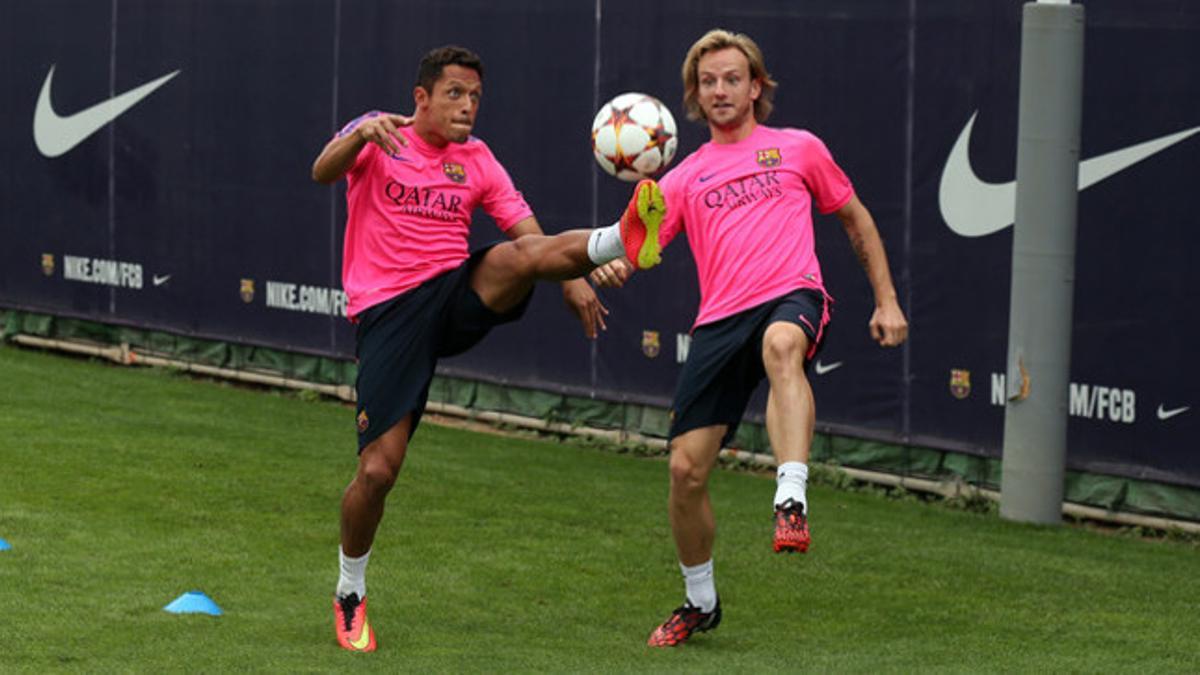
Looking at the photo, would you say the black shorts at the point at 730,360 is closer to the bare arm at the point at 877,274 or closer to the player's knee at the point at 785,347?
the player's knee at the point at 785,347

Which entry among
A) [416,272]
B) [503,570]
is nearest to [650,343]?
[503,570]

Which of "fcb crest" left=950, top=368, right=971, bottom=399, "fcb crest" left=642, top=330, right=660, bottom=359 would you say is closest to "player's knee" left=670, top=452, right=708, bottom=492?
"fcb crest" left=950, top=368, right=971, bottom=399

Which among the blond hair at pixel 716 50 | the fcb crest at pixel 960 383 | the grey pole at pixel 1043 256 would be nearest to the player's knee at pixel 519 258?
the blond hair at pixel 716 50

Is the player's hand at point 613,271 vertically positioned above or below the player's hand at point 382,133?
below

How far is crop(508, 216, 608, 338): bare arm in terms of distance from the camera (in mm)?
9156

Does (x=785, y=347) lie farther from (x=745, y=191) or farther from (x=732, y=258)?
(x=745, y=191)

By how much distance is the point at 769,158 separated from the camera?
29.3 ft

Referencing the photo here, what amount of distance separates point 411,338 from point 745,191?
1362 mm

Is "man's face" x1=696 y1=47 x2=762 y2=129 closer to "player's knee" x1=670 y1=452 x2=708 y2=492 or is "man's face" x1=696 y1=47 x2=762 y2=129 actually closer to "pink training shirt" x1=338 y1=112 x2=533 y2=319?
"pink training shirt" x1=338 y1=112 x2=533 y2=319

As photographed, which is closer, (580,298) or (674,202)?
(674,202)

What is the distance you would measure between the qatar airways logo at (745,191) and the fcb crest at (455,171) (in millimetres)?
953

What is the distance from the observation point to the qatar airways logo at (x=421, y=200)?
903 cm

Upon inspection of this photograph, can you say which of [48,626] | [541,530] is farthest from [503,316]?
[541,530]

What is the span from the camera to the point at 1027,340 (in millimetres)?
12352
